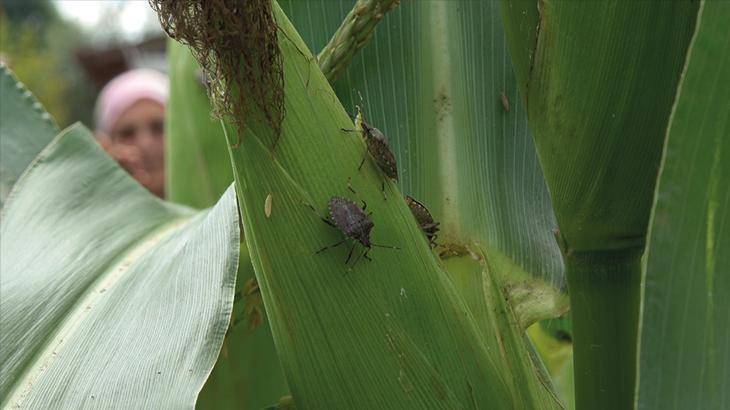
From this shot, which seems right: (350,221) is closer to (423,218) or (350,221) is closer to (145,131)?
(423,218)

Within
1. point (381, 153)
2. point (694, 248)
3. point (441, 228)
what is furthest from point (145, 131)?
point (694, 248)

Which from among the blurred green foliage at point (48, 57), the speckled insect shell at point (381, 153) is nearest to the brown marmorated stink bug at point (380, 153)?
the speckled insect shell at point (381, 153)

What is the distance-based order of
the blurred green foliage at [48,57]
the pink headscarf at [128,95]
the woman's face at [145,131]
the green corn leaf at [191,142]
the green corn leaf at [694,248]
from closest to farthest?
the green corn leaf at [694,248]
the green corn leaf at [191,142]
the woman's face at [145,131]
the pink headscarf at [128,95]
the blurred green foliage at [48,57]

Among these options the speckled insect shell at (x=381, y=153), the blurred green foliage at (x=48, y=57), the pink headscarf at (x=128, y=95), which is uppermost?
the speckled insect shell at (x=381, y=153)

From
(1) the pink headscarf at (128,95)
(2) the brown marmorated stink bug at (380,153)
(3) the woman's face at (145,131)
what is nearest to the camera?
(2) the brown marmorated stink bug at (380,153)

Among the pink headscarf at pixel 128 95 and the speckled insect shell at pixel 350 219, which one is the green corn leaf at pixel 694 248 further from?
the pink headscarf at pixel 128 95

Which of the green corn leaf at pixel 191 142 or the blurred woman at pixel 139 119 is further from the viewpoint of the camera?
the blurred woman at pixel 139 119

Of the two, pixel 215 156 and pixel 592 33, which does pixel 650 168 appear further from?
pixel 215 156

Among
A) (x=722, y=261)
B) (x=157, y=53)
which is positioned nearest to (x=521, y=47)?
(x=722, y=261)

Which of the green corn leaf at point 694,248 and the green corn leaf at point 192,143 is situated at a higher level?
the green corn leaf at point 694,248
